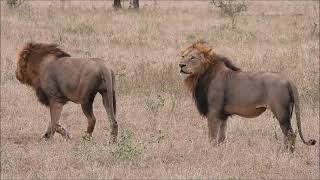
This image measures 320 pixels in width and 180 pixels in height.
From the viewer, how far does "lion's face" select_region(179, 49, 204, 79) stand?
29.4 feet

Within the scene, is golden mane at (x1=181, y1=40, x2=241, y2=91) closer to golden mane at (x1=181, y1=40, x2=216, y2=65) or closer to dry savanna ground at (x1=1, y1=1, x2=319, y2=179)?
golden mane at (x1=181, y1=40, x2=216, y2=65)

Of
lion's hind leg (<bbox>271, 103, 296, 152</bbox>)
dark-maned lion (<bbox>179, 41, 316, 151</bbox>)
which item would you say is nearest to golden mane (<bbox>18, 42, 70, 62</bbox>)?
dark-maned lion (<bbox>179, 41, 316, 151</bbox>)

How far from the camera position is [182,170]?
7.40 metres

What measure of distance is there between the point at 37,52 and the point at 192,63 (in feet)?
7.59

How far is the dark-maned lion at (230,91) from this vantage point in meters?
8.32

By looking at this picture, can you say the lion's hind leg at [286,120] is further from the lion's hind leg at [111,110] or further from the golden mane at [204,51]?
the lion's hind leg at [111,110]

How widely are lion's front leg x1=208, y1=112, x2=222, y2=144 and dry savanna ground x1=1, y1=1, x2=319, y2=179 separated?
16 cm

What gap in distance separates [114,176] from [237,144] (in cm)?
231

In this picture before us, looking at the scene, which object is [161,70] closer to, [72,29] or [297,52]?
[297,52]

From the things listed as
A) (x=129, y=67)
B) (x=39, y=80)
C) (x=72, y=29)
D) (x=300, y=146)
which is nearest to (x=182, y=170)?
(x=300, y=146)

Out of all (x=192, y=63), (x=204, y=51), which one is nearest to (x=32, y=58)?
(x=192, y=63)

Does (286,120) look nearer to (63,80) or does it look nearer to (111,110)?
(111,110)

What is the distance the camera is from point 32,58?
9812 mm

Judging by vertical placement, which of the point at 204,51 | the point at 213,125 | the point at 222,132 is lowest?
the point at 222,132
